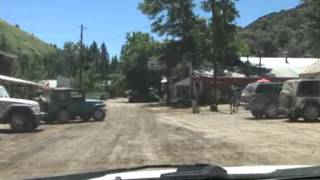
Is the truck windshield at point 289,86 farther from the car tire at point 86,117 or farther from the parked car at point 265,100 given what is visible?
the car tire at point 86,117

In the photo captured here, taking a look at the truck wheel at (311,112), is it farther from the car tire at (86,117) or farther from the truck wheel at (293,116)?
the car tire at (86,117)

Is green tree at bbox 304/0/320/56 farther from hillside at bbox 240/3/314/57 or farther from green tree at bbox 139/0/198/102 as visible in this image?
hillside at bbox 240/3/314/57

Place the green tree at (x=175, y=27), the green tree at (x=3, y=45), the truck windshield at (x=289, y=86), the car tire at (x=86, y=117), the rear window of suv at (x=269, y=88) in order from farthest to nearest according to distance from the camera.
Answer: the green tree at (x=3, y=45), the green tree at (x=175, y=27), the car tire at (x=86, y=117), the rear window of suv at (x=269, y=88), the truck windshield at (x=289, y=86)

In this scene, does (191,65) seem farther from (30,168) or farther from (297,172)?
(297,172)

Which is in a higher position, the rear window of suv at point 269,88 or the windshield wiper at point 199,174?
the rear window of suv at point 269,88

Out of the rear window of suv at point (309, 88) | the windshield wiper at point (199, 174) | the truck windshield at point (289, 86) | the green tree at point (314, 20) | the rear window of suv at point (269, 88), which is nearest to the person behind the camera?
the windshield wiper at point (199, 174)

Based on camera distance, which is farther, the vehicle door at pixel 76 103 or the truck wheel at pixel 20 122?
the vehicle door at pixel 76 103

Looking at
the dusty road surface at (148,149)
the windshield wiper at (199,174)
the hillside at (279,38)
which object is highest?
the hillside at (279,38)

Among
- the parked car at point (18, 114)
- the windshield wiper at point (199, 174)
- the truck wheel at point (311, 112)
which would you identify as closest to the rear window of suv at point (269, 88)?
the truck wheel at point (311, 112)

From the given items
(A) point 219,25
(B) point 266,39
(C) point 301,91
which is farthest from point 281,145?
(B) point 266,39

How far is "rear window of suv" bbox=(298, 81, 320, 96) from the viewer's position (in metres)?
34.8

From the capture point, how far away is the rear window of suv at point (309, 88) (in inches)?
1369

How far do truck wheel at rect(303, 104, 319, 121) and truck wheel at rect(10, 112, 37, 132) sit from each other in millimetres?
13015

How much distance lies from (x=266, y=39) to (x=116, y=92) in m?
30.2
